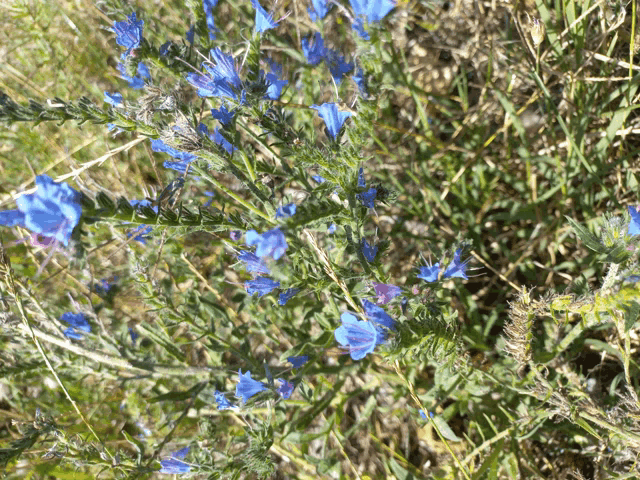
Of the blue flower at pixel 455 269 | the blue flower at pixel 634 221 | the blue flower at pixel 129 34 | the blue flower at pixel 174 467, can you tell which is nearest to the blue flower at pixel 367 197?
the blue flower at pixel 455 269

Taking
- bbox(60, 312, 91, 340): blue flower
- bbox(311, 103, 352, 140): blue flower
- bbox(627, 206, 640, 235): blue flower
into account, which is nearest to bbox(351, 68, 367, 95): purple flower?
bbox(311, 103, 352, 140): blue flower

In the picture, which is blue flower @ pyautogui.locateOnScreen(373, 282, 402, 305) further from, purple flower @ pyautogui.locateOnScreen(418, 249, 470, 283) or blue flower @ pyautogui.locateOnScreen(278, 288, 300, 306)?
blue flower @ pyautogui.locateOnScreen(278, 288, 300, 306)

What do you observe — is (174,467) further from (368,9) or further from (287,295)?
(368,9)

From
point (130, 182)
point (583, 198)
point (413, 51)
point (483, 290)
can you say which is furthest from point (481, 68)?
point (130, 182)

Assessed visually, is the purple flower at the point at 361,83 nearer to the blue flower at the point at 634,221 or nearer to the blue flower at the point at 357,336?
the blue flower at the point at 357,336

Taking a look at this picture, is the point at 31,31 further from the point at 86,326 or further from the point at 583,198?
the point at 583,198

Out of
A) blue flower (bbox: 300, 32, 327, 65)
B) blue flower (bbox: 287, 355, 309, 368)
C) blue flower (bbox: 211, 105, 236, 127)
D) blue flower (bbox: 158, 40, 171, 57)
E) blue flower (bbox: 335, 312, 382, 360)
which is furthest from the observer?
blue flower (bbox: 300, 32, 327, 65)

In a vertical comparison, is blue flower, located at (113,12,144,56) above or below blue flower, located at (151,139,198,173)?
above
